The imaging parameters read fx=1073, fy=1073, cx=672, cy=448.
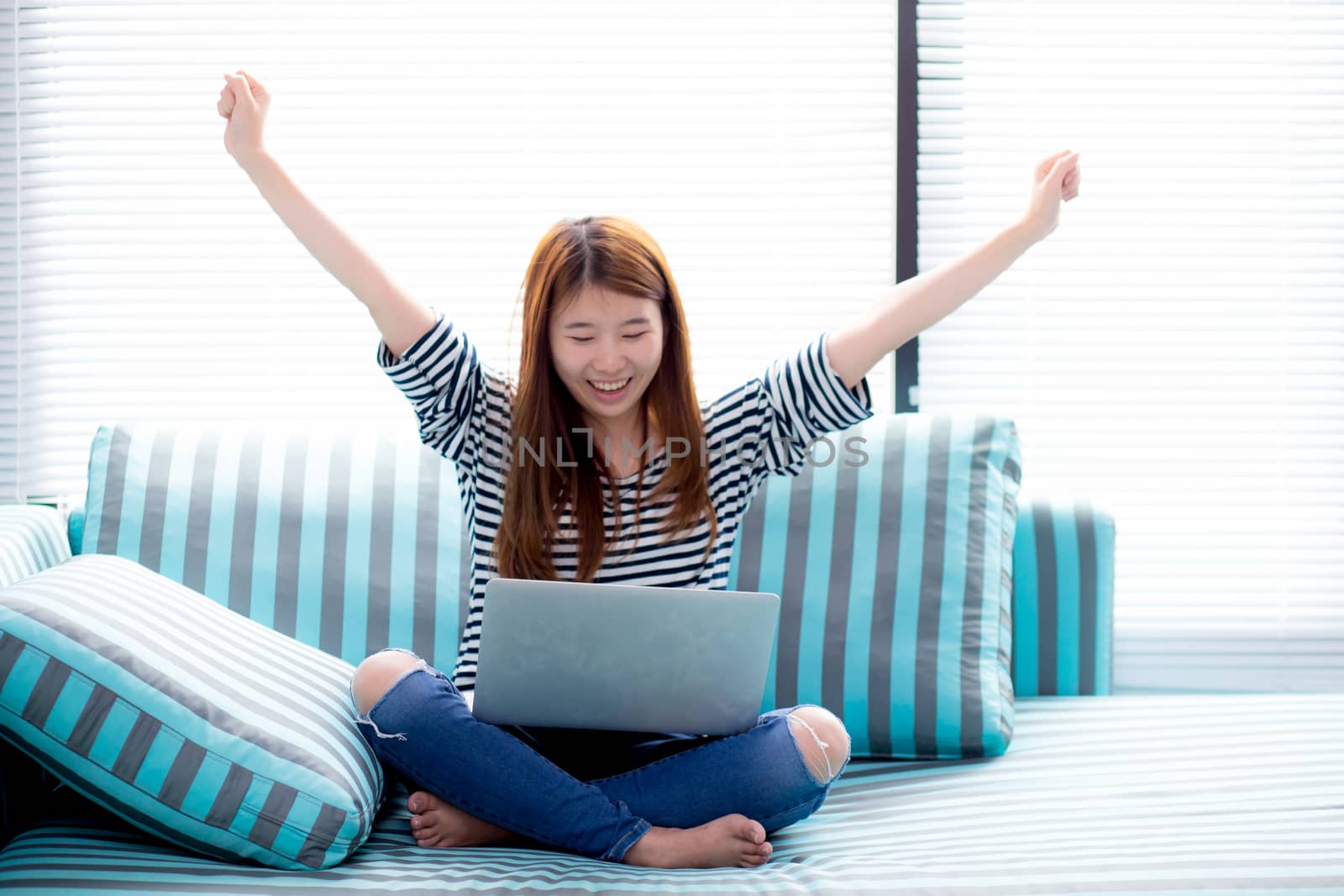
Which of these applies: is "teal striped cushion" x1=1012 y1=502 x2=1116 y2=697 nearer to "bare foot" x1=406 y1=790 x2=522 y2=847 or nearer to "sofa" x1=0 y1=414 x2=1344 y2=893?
"sofa" x1=0 y1=414 x2=1344 y2=893

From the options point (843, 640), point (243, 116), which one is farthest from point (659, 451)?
point (243, 116)

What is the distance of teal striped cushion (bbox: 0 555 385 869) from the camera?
1.02m

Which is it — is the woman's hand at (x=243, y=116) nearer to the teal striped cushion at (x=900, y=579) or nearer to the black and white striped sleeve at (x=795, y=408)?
the black and white striped sleeve at (x=795, y=408)

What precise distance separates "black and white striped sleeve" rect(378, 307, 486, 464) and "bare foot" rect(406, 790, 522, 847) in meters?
0.44

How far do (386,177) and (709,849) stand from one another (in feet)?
4.55

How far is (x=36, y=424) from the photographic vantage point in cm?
202

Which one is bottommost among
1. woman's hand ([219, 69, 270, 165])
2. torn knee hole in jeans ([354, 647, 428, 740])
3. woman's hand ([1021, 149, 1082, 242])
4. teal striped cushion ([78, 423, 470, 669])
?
torn knee hole in jeans ([354, 647, 428, 740])

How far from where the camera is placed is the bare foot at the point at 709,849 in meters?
1.11

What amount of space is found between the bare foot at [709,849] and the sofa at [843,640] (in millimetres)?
30

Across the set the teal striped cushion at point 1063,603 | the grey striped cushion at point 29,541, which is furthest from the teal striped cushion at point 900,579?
the grey striped cushion at point 29,541

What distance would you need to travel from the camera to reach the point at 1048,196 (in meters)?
1.27

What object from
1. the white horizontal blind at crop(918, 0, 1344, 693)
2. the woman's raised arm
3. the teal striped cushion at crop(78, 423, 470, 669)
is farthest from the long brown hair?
the white horizontal blind at crop(918, 0, 1344, 693)

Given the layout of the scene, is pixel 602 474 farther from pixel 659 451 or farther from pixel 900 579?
pixel 900 579

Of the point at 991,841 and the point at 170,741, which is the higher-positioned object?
the point at 170,741
